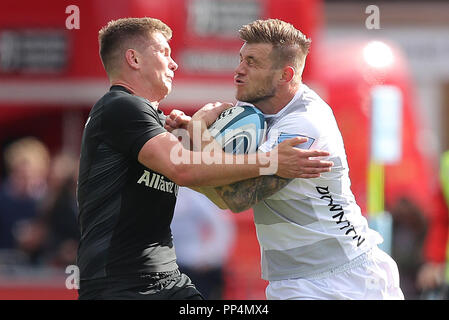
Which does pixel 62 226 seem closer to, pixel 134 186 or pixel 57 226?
pixel 57 226

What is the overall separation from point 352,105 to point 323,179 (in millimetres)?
6693

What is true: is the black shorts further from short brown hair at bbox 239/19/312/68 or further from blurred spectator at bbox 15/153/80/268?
blurred spectator at bbox 15/153/80/268

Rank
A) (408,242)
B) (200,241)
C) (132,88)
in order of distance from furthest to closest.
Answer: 1. (408,242)
2. (200,241)
3. (132,88)

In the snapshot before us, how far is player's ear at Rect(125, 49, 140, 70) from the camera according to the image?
16.5 ft

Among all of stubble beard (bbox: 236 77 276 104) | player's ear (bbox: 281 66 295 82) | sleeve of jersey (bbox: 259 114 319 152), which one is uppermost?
player's ear (bbox: 281 66 295 82)

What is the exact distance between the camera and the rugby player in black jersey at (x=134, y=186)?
15.4ft

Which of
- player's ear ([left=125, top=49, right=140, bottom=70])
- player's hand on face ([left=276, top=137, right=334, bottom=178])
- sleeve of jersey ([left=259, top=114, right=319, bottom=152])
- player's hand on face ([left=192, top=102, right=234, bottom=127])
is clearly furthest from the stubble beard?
player's ear ([left=125, top=49, right=140, bottom=70])

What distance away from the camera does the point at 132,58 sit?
504 centimetres

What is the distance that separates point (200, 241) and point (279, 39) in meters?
4.73

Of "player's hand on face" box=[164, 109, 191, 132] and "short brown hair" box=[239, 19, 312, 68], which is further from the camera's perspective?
"player's hand on face" box=[164, 109, 191, 132]

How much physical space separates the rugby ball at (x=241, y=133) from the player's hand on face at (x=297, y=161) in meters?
0.17

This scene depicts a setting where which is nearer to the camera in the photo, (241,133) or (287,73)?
(241,133)

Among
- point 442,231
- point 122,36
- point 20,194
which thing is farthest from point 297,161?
point 20,194

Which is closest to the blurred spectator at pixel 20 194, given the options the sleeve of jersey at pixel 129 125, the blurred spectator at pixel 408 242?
the blurred spectator at pixel 408 242
